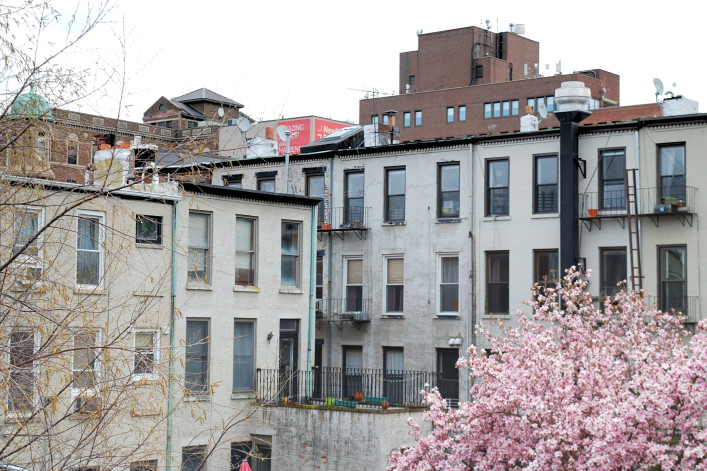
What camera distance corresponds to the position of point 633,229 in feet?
105

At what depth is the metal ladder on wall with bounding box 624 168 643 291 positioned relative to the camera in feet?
102

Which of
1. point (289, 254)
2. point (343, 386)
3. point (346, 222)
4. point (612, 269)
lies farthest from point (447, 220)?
point (289, 254)

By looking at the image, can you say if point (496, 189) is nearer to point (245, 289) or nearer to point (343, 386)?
point (343, 386)

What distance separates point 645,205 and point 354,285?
11.2 metres

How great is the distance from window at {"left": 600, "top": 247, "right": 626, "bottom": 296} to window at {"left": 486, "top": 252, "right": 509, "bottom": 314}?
3418 millimetres

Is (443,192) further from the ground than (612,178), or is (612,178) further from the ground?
(612,178)

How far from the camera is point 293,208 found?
102 feet

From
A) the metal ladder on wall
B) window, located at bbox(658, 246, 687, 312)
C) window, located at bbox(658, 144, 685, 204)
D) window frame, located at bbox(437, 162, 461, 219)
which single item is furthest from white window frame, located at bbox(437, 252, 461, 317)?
window, located at bbox(658, 144, 685, 204)

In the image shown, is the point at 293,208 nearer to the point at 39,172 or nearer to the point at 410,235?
the point at 410,235

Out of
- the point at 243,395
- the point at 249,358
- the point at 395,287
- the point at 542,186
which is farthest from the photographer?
the point at 395,287

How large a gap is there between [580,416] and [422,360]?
20.1 meters

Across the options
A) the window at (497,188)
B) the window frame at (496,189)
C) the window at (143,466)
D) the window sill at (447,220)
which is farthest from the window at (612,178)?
the window at (143,466)

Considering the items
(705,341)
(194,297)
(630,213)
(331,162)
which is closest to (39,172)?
(705,341)

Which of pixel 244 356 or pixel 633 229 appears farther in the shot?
pixel 633 229
